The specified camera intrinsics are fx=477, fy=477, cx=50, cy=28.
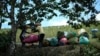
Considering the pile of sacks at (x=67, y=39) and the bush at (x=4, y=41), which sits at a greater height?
the pile of sacks at (x=67, y=39)

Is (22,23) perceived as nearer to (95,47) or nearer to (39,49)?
(39,49)

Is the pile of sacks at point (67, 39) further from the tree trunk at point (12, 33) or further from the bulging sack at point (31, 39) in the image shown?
the tree trunk at point (12, 33)

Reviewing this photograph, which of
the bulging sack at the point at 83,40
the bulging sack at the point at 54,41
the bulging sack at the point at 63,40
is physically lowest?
the bulging sack at the point at 54,41

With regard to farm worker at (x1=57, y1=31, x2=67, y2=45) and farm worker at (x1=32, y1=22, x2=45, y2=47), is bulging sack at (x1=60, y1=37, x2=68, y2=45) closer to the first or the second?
farm worker at (x1=57, y1=31, x2=67, y2=45)

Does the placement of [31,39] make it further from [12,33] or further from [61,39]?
[61,39]

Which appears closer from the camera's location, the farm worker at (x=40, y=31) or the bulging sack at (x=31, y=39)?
the farm worker at (x=40, y=31)

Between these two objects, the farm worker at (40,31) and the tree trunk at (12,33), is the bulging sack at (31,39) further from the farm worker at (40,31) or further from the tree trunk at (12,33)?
the tree trunk at (12,33)

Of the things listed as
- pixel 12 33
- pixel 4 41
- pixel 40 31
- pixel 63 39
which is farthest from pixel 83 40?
pixel 4 41

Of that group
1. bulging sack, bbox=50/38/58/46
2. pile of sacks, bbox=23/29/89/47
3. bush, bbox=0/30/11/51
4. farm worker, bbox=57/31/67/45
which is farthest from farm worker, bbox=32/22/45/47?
bush, bbox=0/30/11/51

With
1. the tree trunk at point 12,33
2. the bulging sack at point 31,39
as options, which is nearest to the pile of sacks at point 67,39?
the bulging sack at point 31,39

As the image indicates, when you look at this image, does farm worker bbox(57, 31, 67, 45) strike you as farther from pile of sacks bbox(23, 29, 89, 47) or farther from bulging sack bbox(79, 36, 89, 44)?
bulging sack bbox(79, 36, 89, 44)

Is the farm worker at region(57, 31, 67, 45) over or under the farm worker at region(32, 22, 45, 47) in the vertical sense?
under

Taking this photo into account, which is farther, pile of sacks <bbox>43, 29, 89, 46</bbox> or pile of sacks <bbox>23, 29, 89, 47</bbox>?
pile of sacks <bbox>23, 29, 89, 47</bbox>

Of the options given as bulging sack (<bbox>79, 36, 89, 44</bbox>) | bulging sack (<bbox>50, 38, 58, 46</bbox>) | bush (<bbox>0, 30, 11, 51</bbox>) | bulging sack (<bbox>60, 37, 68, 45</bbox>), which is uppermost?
bulging sack (<bbox>79, 36, 89, 44</bbox>)
